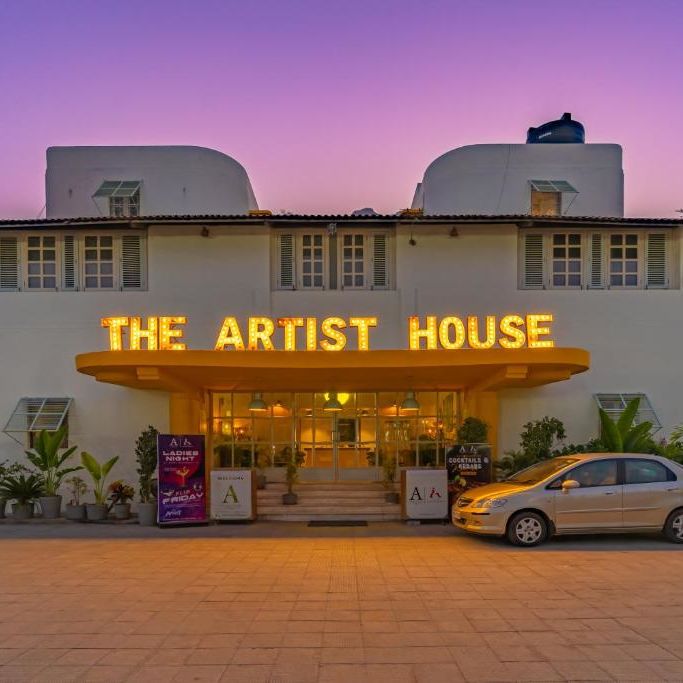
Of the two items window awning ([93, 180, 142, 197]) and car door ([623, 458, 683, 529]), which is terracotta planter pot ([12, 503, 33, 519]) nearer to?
window awning ([93, 180, 142, 197])

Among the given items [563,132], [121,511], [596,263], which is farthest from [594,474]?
[563,132]

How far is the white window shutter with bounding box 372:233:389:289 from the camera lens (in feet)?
53.3

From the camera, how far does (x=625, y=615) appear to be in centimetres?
702

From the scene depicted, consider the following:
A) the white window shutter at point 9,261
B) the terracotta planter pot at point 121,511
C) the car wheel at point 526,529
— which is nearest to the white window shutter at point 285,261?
the terracotta planter pot at point 121,511

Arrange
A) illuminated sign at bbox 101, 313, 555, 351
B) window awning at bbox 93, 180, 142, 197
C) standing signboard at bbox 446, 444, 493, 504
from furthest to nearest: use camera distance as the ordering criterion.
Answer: window awning at bbox 93, 180, 142, 197 < illuminated sign at bbox 101, 313, 555, 351 < standing signboard at bbox 446, 444, 493, 504

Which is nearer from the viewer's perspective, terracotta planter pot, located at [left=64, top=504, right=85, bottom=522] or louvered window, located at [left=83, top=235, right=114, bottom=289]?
terracotta planter pot, located at [left=64, top=504, right=85, bottom=522]

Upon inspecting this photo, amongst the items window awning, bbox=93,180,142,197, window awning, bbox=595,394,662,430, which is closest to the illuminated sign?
window awning, bbox=595,394,662,430

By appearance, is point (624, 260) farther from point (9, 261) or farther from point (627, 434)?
point (9, 261)

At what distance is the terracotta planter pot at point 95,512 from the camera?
47.4 feet

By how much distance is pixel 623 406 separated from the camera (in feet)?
51.7

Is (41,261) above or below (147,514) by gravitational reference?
above

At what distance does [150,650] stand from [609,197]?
19.9 metres

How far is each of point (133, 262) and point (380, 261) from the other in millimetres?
6037

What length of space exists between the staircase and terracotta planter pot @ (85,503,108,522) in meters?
3.38
